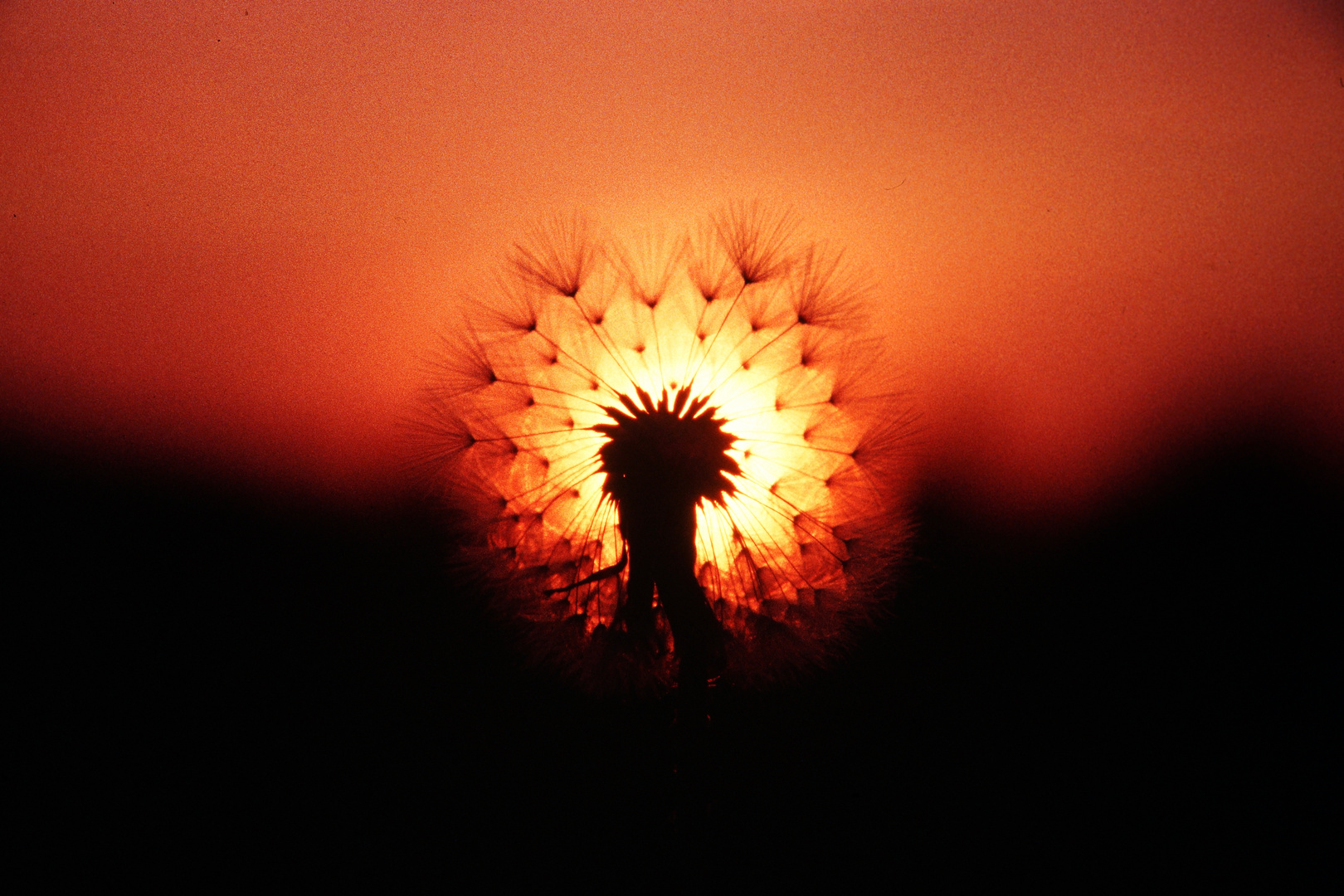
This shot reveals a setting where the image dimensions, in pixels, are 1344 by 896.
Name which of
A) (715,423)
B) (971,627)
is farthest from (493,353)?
(971,627)

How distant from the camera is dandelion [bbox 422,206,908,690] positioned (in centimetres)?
173

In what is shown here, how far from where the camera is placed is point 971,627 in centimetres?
193

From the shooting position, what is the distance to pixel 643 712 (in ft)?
5.90

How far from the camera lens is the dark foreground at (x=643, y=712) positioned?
1.75 m

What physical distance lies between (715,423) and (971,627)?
3.50 ft

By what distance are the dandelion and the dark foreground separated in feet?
0.78

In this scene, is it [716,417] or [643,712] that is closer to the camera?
[716,417]

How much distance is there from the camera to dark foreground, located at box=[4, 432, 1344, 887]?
175 centimetres

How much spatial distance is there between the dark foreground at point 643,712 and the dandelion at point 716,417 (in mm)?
237

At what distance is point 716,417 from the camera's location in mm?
1665

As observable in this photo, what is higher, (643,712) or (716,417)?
(716,417)

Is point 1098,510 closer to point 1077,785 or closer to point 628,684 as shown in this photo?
point 1077,785

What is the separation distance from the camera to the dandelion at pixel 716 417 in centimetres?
173

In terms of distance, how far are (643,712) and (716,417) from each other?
85cm
